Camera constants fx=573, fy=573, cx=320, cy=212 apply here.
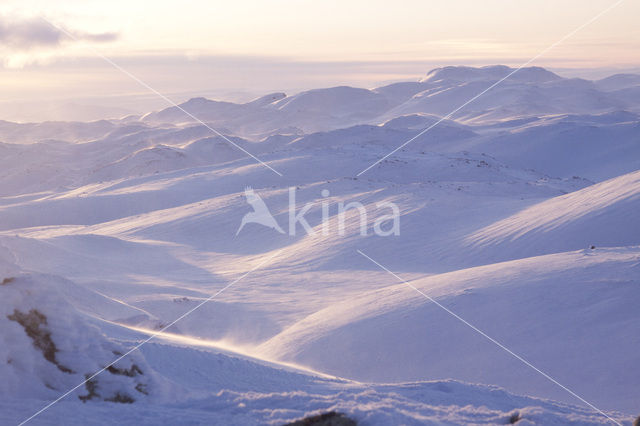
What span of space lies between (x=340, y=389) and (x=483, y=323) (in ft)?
10.1

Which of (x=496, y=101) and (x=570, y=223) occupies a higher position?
(x=496, y=101)

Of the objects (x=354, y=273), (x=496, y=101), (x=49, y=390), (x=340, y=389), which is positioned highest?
(x=496, y=101)

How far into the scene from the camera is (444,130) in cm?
3700

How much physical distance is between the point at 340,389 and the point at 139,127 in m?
59.4

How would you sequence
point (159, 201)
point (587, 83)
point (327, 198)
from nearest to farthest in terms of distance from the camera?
point (327, 198) < point (159, 201) < point (587, 83)

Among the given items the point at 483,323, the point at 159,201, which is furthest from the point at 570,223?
the point at 159,201

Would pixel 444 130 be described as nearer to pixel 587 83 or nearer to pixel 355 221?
pixel 355 221

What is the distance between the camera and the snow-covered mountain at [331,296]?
3520mm

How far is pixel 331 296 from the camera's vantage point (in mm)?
9883

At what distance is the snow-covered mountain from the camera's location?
352 cm

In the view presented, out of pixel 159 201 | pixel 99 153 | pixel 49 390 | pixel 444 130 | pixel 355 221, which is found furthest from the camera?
pixel 99 153

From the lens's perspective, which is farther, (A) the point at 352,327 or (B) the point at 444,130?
(B) the point at 444,130

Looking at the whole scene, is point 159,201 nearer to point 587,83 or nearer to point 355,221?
point 355,221

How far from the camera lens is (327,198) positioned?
55.9 ft
